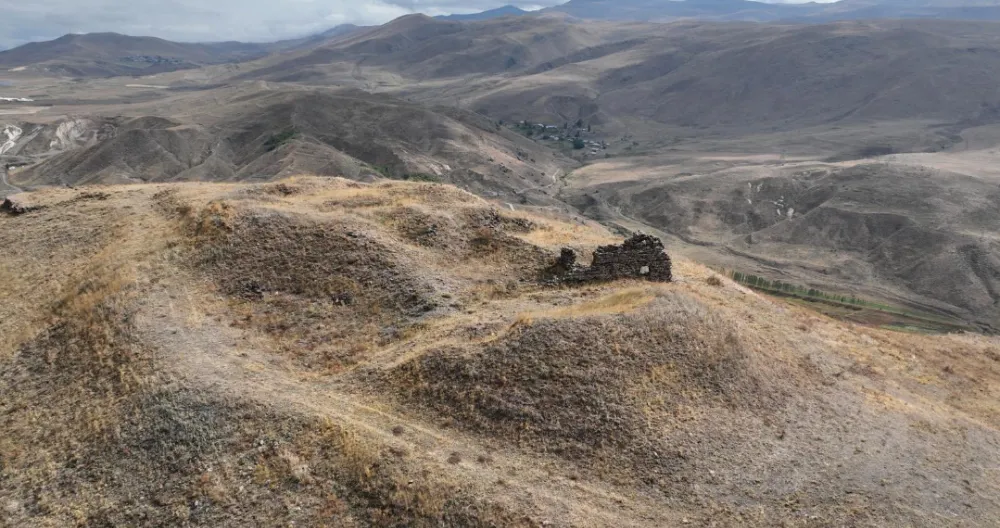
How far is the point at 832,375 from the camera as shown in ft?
73.5

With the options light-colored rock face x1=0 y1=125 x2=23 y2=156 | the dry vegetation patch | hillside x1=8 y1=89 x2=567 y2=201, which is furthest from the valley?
light-colored rock face x1=0 y1=125 x2=23 y2=156

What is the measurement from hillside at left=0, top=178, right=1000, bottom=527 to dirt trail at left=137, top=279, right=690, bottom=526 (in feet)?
0.25

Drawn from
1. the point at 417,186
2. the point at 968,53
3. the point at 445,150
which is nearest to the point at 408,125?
the point at 445,150

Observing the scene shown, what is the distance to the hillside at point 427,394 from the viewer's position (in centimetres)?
1502

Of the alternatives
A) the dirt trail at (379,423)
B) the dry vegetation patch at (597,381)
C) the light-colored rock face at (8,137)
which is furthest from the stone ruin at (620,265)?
the light-colored rock face at (8,137)

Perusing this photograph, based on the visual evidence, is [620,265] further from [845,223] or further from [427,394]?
[845,223]

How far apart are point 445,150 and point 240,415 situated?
106278mm

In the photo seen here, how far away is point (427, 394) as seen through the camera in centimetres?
1802

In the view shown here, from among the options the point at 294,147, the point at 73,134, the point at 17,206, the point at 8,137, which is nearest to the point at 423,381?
the point at 17,206

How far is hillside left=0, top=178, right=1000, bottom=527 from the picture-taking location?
1502cm

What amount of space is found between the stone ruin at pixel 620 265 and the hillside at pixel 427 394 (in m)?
0.77

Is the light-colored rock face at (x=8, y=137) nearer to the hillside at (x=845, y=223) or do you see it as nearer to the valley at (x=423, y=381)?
the hillside at (x=845, y=223)

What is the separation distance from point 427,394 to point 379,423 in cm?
175

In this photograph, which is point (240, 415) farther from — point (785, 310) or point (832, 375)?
point (785, 310)
